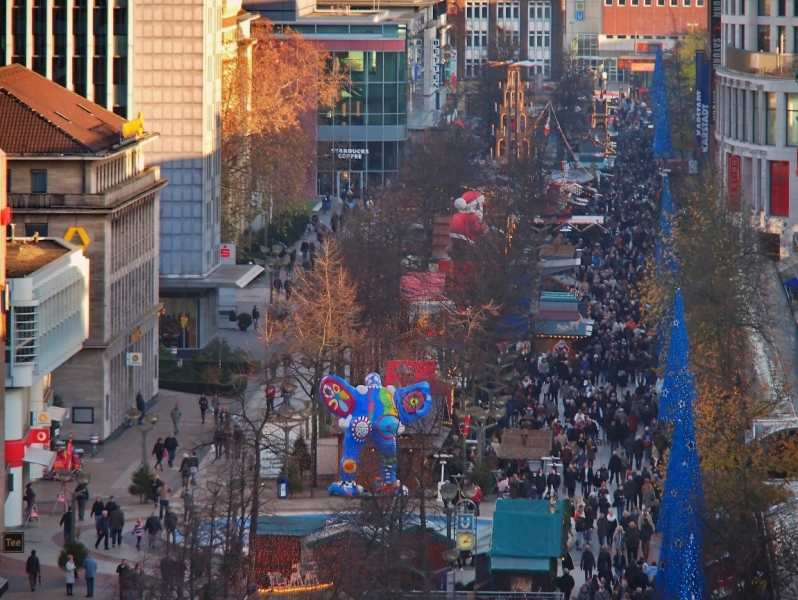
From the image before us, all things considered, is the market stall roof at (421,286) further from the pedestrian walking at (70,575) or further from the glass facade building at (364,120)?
the glass facade building at (364,120)

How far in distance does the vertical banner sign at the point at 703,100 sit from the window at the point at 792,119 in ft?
51.0

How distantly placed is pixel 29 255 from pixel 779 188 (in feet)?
127

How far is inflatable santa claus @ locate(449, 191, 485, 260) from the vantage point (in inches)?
3110

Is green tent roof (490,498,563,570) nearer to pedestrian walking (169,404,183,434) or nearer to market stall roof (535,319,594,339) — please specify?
pedestrian walking (169,404,183,434)

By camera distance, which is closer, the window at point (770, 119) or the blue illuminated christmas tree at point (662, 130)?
the window at point (770, 119)

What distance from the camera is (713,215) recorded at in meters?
66.8

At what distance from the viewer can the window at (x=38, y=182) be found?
63.2m

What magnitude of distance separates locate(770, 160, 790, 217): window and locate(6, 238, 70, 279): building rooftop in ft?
119

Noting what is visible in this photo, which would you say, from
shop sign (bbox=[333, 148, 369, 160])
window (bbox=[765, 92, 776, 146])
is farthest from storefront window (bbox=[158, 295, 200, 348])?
shop sign (bbox=[333, 148, 369, 160])

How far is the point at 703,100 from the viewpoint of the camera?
353 feet

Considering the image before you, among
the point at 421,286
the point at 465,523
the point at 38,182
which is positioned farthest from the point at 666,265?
the point at 465,523

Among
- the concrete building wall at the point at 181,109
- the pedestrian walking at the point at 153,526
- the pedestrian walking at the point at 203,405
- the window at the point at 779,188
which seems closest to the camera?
the pedestrian walking at the point at 153,526

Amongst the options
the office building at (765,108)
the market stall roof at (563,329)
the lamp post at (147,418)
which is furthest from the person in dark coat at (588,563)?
the office building at (765,108)

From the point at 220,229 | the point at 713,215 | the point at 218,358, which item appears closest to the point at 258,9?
the point at 220,229
